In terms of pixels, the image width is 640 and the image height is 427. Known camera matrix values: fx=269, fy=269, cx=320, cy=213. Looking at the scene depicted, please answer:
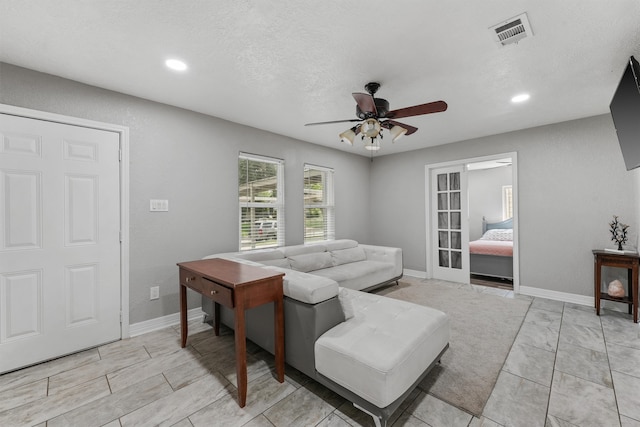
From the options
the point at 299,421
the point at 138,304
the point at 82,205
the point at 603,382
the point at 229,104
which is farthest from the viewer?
the point at 229,104

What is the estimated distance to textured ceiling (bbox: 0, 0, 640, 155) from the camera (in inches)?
66.4

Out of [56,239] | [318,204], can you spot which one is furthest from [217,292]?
[318,204]

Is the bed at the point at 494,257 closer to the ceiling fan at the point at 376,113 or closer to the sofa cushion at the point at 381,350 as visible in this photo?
the ceiling fan at the point at 376,113

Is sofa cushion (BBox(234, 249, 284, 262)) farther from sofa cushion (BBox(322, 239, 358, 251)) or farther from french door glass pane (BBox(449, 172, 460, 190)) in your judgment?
french door glass pane (BBox(449, 172, 460, 190))

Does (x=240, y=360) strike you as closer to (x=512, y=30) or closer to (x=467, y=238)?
(x=512, y=30)

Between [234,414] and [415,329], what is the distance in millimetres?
1282

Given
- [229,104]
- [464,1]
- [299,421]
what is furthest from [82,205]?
[464,1]

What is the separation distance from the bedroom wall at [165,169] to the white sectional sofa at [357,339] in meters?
1.38

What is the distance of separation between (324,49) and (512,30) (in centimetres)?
132

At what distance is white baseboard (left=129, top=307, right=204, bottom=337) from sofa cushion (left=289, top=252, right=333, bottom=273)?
1.29 metres

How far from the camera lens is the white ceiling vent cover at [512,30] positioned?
70.1 inches

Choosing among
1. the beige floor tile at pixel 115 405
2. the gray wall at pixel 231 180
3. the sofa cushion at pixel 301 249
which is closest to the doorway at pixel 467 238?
the gray wall at pixel 231 180

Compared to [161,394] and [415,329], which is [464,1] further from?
[161,394]

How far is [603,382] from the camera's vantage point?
6.44ft
